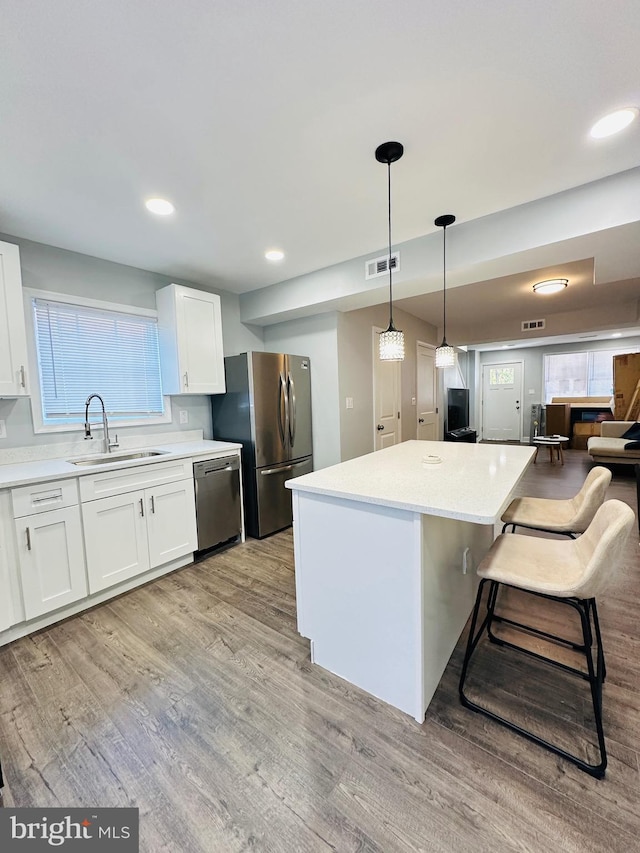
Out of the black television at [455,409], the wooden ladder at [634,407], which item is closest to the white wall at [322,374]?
the black television at [455,409]

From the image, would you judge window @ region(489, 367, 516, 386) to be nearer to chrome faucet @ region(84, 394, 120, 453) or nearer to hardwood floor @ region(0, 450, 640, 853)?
hardwood floor @ region(0, 450, 640, 853)

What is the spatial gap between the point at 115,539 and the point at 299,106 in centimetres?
260

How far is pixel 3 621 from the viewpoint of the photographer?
187 cm

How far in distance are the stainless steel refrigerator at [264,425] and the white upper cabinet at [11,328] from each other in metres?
1.54

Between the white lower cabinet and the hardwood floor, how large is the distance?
40 cm

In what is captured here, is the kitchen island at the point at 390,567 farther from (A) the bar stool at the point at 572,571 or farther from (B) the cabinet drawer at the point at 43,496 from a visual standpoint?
(B) the cabinet drawer at the point at 43,496

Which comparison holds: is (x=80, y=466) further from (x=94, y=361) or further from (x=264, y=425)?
(x=264, y=425)

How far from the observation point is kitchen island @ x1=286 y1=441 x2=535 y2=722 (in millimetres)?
1344

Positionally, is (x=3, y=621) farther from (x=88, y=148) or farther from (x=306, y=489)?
(x=88, y=148)

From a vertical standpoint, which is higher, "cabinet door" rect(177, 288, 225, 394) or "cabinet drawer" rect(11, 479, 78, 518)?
"cabinet door" rect(177, 288, 225, 394)

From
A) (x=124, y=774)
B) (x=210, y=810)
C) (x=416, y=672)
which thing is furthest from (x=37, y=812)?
(x=416, y=672)

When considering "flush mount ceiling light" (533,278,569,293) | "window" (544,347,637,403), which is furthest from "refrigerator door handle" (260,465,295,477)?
"window" (544,347,637,403)

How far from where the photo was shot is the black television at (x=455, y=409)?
7082 millimetres

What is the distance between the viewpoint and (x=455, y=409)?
7.24 metres
